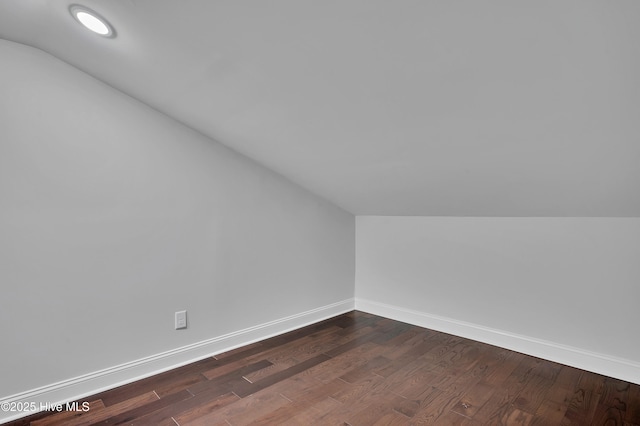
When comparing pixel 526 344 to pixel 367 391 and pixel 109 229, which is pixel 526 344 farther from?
pixel 109 229

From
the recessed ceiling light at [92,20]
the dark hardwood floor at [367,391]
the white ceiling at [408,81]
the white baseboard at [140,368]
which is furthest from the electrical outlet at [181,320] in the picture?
the recessed ceiling light at [92,20]

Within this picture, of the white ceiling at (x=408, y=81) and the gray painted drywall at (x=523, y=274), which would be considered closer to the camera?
the white ceiling at (x=408, y=81)

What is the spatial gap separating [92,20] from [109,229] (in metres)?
1.14

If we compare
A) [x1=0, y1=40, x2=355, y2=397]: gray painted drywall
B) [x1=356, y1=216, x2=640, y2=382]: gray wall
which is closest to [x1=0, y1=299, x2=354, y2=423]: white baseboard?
[x1=0, y1=40, x2=355, y2=397]: gray painted drywall

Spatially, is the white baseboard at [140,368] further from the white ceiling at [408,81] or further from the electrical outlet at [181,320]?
the white ceiling at [408,81]

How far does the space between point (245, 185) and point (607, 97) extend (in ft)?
7.32

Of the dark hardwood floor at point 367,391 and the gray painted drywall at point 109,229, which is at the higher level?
the gray painted drywall at point 109,229

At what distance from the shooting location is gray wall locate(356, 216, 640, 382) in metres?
2.14

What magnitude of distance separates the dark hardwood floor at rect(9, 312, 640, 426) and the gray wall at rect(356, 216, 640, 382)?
182 millimetres

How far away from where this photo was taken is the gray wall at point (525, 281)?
2.14 m

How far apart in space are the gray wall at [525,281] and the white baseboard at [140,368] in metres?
1.15

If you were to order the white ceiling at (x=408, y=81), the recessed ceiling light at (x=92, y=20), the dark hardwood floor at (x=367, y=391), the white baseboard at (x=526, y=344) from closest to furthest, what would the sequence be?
the white ceiling at (x=408, y=81)
the recessed ceiling light at (x=92, y=20)
the dark hardwood floor at (x=367, y=391)
the white baseboard at (x=526, y=344)

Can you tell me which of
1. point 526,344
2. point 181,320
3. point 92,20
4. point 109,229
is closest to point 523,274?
point 526,344

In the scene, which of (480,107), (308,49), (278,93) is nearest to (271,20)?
(308,49)
